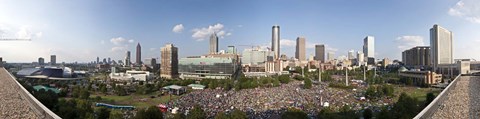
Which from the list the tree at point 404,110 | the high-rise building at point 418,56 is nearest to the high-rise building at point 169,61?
the tree at point 404,110

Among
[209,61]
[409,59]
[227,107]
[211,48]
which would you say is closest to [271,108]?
[227,107]

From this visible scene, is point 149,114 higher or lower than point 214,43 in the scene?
lower

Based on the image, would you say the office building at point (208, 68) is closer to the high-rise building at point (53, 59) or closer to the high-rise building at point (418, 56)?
the high-rise building at point (418, 56)

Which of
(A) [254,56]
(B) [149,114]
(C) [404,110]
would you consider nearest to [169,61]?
(B) [149,114]

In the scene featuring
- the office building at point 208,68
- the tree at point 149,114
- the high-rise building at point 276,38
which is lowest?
the tree at point 149,114

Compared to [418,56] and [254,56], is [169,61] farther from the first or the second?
[418,56]
